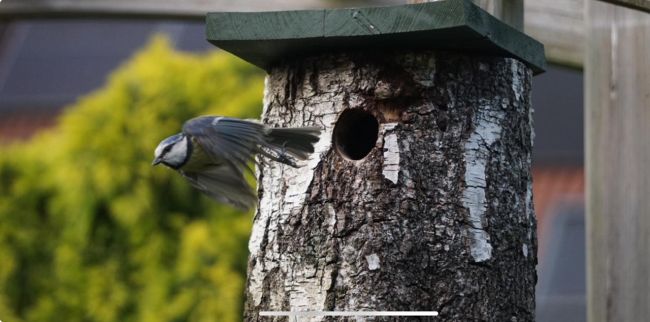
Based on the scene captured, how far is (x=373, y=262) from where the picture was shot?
2.32 metres

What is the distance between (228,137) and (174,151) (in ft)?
1.07

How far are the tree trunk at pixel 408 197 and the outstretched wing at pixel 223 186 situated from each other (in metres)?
0.48

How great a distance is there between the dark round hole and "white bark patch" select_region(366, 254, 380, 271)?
25 centimetres

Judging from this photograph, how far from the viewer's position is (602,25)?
3.02 m

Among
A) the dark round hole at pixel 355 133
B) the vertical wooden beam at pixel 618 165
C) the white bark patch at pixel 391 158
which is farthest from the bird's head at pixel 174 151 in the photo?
the vertical wooden beam at pixel 618 165

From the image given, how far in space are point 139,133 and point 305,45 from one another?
2.27 meters

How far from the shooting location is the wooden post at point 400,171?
2305mm

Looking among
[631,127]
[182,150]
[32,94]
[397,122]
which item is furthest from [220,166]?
[32,94]

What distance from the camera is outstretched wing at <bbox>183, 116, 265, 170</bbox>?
2.53 metres

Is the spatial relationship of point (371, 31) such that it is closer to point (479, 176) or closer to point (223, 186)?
point (479, 176)

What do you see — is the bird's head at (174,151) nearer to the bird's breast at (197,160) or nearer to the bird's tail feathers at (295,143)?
the bird's breast at (197,160)

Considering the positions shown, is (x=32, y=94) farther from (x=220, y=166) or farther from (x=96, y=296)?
(x=220, y=166)

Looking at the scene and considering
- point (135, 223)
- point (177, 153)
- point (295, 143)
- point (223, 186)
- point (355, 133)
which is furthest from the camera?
point (135, 223)

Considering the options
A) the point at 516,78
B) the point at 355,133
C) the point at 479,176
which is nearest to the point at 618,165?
the point at 516,78
